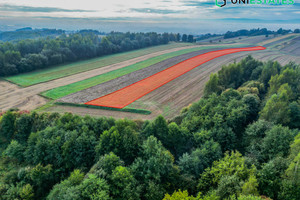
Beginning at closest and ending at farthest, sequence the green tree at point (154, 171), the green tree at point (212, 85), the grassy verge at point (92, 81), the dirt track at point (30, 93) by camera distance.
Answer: the green tree at point (154, 171) < the green tree at point (212, 85) < the dirt track at point (30, 93) < the grassy verge at point (92, 81)

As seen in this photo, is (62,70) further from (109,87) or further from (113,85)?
(109,87)

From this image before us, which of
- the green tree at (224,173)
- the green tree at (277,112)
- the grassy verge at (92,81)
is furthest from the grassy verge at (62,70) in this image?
the green tree at (277,112)

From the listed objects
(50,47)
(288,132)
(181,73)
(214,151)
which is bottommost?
(214,151)

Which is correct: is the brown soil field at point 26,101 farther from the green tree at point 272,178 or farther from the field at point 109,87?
the green tree at point 272,178

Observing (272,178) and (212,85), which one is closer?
(272,178)

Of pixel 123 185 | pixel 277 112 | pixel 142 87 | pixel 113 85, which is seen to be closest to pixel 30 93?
pixel 113 85

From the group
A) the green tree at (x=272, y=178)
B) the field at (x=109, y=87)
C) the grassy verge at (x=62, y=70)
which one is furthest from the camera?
the grassy verge at (x=62, y=70)

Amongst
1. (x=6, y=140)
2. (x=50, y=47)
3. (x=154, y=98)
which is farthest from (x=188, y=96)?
(x=50, y=47)

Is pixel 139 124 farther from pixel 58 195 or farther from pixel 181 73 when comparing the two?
pixel 181 73
